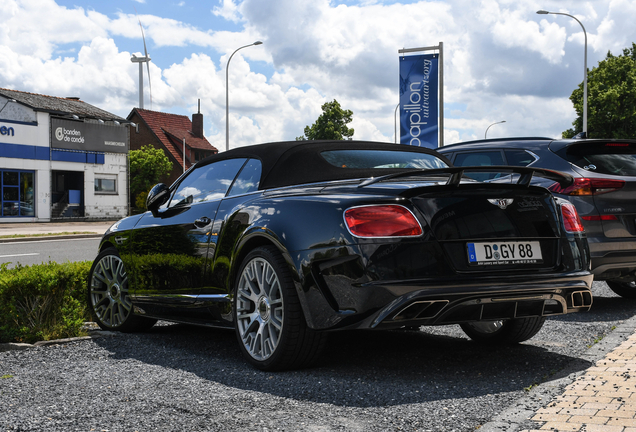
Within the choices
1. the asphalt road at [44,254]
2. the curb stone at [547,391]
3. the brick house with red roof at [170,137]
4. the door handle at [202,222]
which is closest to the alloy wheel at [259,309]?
the door handle at [202,222]

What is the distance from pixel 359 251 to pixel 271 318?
0.82 metres

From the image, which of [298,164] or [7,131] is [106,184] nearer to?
[7,131]

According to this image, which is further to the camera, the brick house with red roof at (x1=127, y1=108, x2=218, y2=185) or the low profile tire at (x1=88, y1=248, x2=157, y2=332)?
the brick house with red roof at (x1=127, y1=108, x2=218, y2=185)

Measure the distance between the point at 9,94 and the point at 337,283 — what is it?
1620 inches

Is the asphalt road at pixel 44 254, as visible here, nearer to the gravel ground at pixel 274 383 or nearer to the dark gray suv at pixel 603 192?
the gravel ground at pixel 274 383

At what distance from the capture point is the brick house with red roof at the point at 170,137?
6544 centimetres

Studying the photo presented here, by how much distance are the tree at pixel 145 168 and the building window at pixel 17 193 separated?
53.1 feet

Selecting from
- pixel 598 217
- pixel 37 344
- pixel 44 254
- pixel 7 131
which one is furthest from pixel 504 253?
pixel 7 131

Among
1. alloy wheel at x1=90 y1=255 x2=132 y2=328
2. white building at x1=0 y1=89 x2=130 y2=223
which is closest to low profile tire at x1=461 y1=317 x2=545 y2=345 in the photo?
alloy wheel at x1=90 y1=255 x2=132 y2=328

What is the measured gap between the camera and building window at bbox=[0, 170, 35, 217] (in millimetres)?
Answer: 38875

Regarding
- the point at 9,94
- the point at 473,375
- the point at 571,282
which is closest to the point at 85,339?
the point at 473,375

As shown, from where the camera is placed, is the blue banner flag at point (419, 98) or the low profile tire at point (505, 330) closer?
the low profile tire at point (505, 330)

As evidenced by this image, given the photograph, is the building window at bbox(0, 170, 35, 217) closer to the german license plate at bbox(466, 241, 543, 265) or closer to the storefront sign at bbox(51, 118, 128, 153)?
the storefront sign at bbox(51, 118, 128, 153)

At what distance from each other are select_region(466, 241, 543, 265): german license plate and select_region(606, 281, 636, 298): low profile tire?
4.36 m
